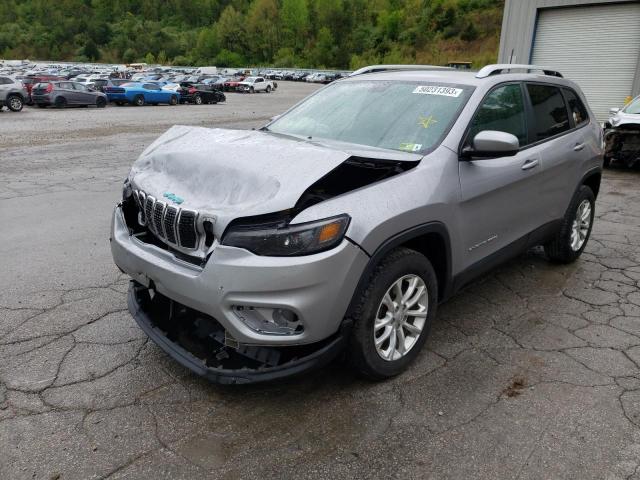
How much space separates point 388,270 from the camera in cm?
288

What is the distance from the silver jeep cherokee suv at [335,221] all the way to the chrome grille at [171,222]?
0.03ft

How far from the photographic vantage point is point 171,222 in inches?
112

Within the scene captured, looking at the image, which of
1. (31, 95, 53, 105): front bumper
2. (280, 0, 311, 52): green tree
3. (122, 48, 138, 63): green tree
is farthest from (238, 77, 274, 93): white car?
(122, 48, 138, 63): green tree

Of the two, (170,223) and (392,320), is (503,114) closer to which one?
(392,320)

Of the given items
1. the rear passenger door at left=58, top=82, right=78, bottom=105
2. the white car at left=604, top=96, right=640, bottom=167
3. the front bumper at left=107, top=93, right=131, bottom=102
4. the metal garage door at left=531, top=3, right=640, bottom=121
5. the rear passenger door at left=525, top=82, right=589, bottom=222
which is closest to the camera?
the rear passenger door at left=525, top=82, right=589, bottom=222

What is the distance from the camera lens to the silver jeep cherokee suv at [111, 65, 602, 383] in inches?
102

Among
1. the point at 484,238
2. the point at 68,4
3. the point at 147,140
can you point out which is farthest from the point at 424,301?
the point at 68,4

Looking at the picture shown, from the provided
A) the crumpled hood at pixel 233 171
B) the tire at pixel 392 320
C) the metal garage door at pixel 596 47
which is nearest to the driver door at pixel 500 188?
the tire at pixel 392 320

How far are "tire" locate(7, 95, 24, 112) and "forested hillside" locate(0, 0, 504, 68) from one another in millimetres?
81276

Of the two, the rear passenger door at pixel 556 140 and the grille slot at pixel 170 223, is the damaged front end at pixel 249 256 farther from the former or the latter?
the rear passenger door at pixel 556 140

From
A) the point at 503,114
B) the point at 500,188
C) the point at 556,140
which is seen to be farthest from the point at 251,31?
the point at 500,188

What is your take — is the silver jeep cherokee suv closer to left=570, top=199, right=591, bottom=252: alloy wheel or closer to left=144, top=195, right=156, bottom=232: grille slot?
left=144, top=195, right=156, bottom=232: grille slot

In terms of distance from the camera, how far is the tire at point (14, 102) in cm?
2317

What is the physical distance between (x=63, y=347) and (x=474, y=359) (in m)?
2.68
